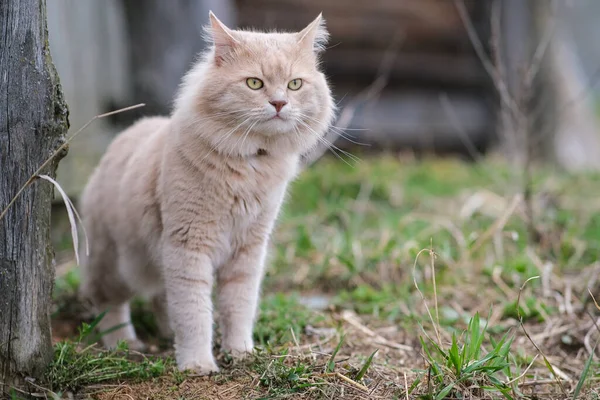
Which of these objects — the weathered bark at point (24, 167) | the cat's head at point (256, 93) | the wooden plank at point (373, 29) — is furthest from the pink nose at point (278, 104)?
the wooden plank at point (373, 29)

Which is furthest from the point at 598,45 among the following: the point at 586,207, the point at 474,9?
the point at 586,207

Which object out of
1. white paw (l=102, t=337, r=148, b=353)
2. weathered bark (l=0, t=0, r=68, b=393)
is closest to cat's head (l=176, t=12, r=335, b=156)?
weathered bark (l=0, t=0, r=68, b=393)

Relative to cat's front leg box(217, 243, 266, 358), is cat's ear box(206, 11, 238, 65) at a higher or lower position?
higher

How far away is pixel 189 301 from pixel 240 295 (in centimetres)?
23

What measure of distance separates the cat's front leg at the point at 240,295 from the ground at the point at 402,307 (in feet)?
0.31

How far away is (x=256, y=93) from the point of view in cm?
232

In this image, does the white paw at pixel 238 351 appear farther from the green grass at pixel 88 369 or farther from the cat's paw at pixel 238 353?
the green grass at pixel 88 369

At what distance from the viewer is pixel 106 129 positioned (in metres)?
4.61

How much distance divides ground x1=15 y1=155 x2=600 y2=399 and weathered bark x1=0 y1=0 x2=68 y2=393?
15 centimetres

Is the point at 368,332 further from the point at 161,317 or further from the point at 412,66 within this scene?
the point at 412,66

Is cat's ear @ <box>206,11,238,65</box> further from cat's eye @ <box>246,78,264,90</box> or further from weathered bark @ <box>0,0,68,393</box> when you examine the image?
weathered bark @ <box>0,0,68,393</box>

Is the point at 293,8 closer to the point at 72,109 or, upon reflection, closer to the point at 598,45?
the point at 72,109

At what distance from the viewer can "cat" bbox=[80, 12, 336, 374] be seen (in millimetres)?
2357

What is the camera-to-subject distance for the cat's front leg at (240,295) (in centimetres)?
251
